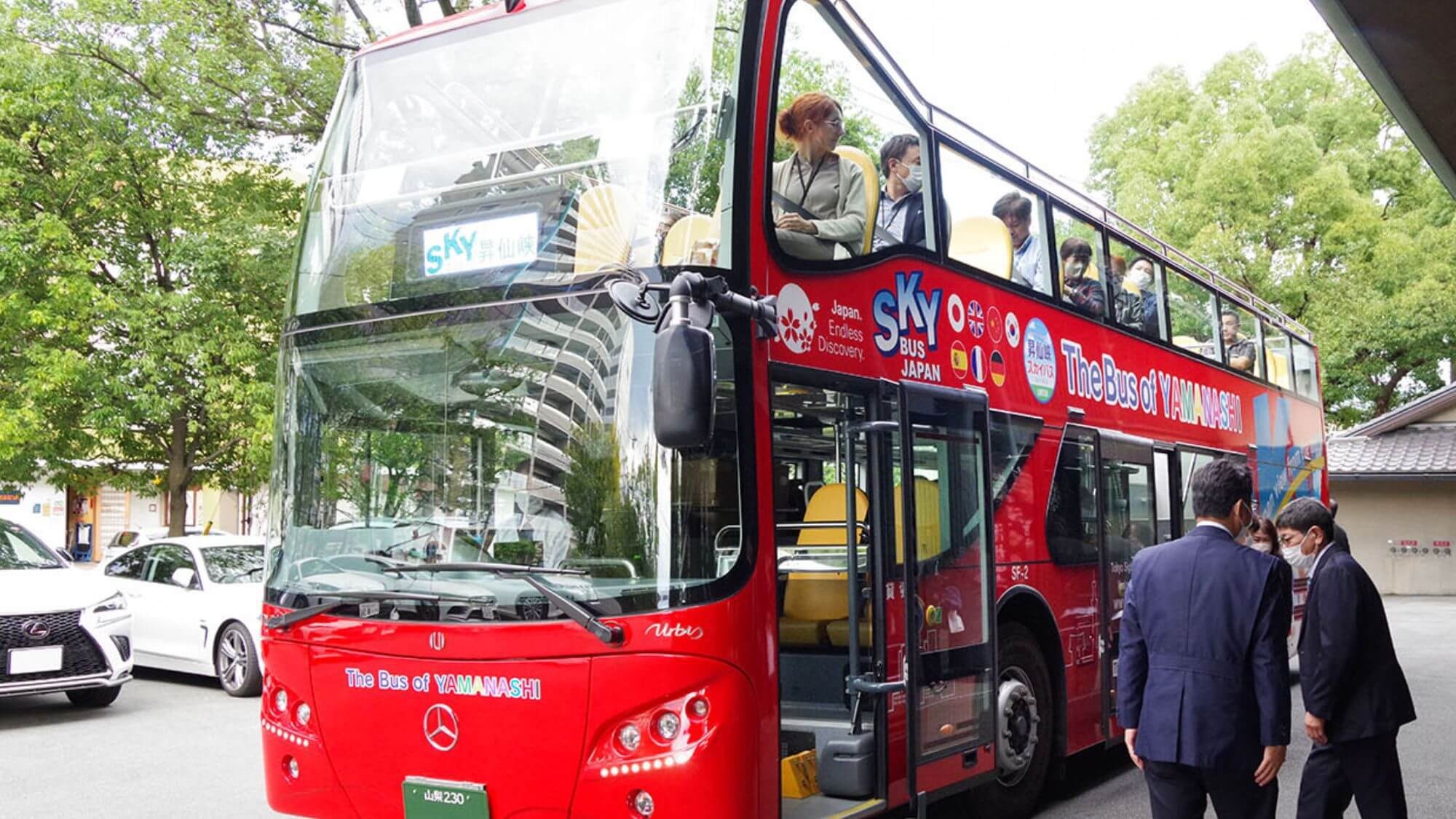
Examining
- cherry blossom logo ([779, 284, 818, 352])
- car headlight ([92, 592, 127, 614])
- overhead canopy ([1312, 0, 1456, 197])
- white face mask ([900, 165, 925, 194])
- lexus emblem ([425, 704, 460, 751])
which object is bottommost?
lexus emblem ([425, 704, 460, 751])

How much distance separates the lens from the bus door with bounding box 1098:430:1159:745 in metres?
8.60

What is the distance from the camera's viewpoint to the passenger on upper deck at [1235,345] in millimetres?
12086

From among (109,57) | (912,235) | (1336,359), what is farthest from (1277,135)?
(912,235)

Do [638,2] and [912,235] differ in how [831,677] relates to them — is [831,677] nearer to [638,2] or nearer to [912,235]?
[912,235]

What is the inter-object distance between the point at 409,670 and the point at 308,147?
1384cm

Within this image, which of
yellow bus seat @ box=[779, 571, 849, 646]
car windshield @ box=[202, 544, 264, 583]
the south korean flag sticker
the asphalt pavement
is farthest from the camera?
car windshield @ box=[202, 544, 264, 583]

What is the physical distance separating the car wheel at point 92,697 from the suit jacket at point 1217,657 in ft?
32.9

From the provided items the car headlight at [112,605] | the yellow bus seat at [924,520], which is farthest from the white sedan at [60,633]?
the yellow bus seat at [924,520]

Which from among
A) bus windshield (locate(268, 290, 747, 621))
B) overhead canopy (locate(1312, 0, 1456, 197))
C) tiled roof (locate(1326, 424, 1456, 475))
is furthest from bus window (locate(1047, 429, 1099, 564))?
tiled roof (locate(1326, 424, 1456, 475))

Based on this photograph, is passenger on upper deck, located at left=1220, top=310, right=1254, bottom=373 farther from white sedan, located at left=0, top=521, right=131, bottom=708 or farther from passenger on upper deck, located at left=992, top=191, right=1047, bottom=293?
white sedan, located at left=0, top=521, right=131, bottom=708

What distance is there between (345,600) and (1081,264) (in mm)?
5554

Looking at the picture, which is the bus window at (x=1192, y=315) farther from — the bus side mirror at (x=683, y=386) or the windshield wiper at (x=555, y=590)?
the windshield wiper at (x=555, y=590)

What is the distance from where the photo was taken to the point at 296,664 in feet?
18.7

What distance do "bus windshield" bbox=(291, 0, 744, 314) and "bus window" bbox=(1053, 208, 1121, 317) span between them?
3889 millimetres
